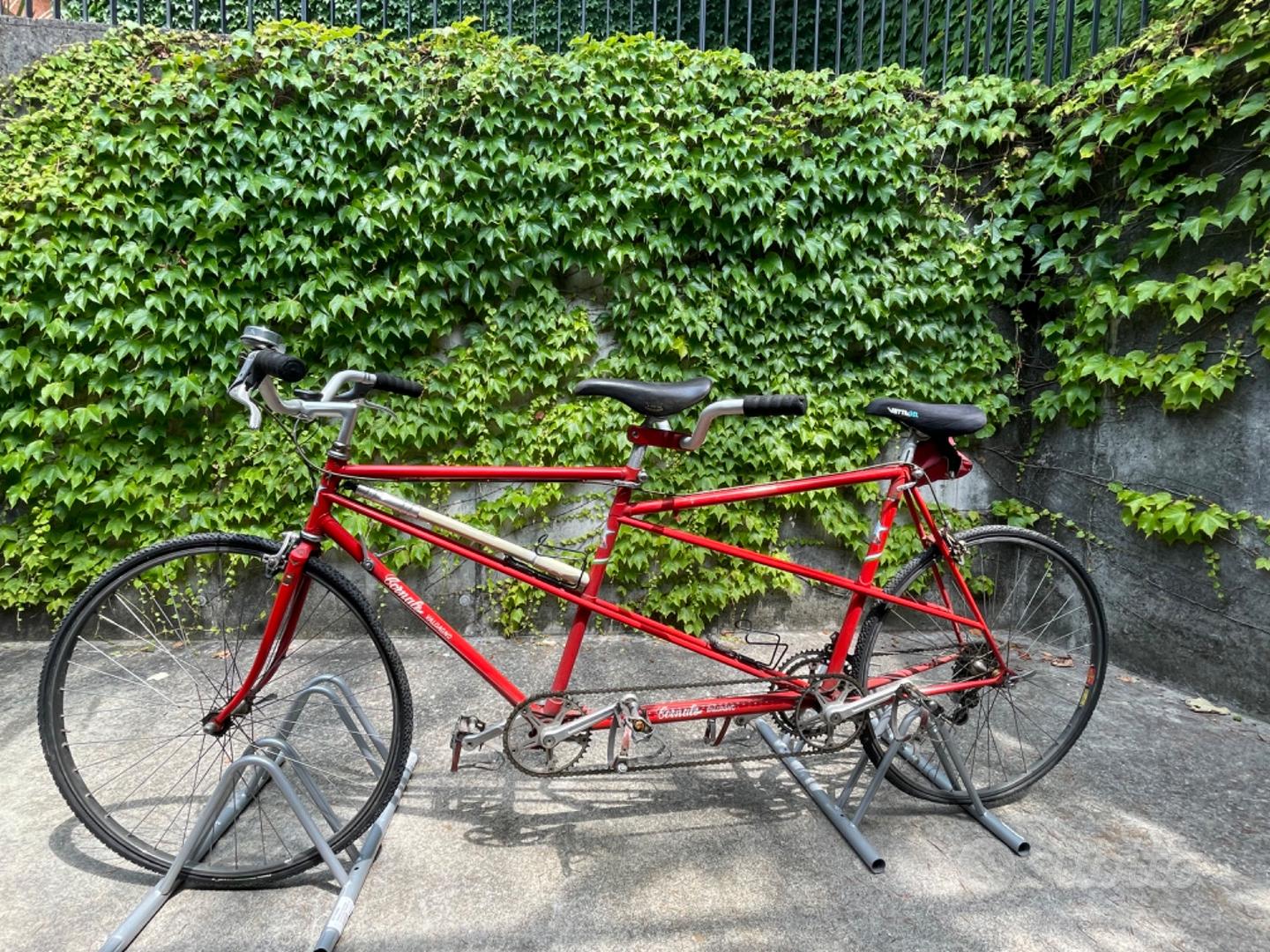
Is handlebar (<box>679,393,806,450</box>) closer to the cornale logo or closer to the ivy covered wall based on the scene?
the cornale logo

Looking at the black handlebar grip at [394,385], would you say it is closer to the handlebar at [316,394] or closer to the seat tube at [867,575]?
the handlebar at [316,394]

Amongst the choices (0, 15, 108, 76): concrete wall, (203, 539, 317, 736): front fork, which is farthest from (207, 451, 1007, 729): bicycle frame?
(0, 15, 108, 76): concrete wall

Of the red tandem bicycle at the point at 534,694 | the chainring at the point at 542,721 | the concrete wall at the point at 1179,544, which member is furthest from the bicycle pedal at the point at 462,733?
the concrete wall at the point at 1179,544

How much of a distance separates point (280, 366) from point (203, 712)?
147 centimetres

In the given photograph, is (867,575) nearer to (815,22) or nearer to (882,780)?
(882,780)

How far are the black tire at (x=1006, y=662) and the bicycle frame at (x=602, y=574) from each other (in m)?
0.07

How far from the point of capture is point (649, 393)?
2012mm

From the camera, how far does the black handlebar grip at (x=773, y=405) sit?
2.06 meters

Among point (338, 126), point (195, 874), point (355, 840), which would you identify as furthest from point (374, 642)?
point (338, 126)

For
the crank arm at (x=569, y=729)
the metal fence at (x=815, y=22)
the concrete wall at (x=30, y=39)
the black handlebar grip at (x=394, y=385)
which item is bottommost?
the crank arm at (x=569, y=729)

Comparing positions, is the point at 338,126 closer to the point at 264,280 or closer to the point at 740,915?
the point at 264,280

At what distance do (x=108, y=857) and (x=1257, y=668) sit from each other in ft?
14.6

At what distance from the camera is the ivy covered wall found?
3.29 m

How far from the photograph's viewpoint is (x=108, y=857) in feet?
6.91
